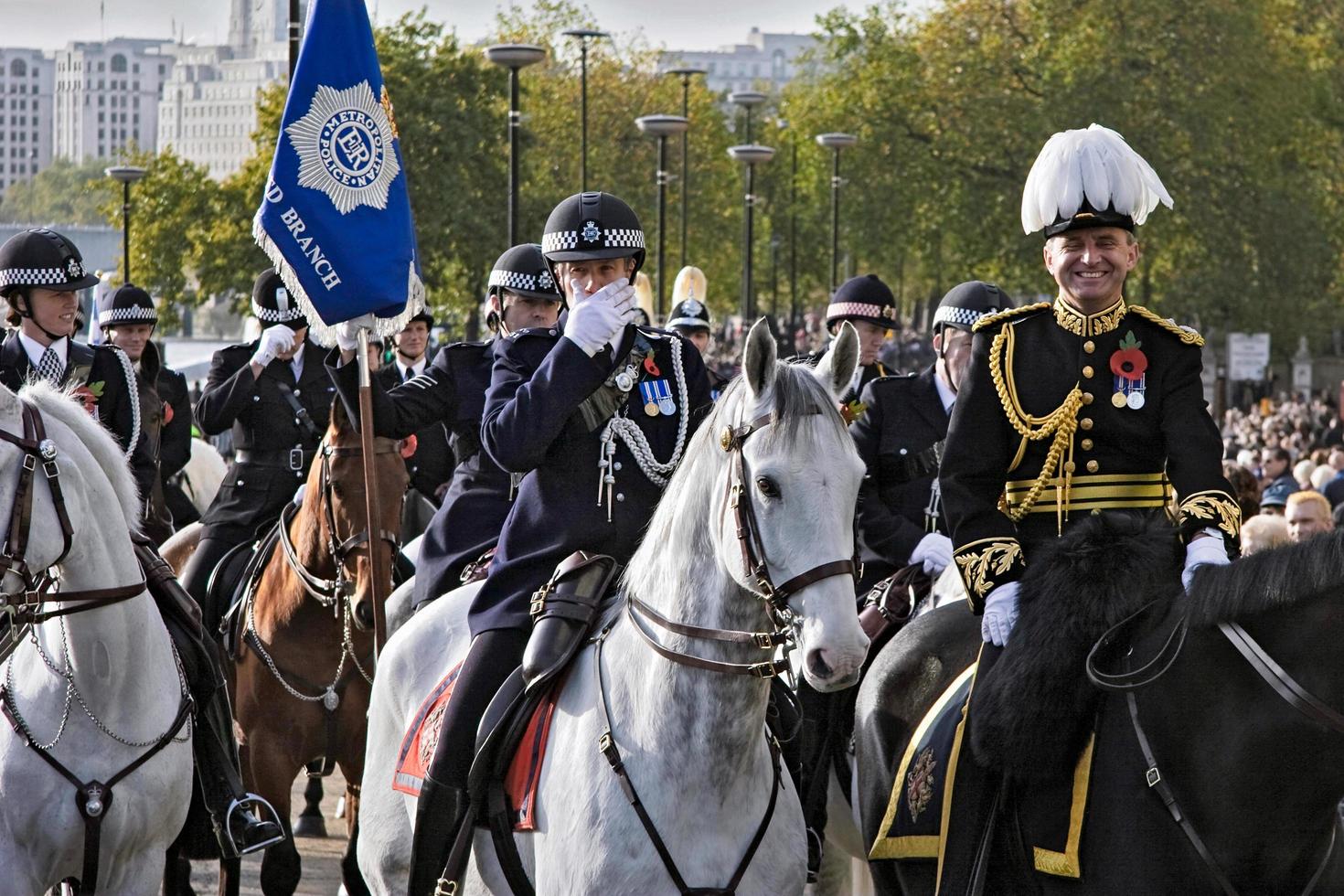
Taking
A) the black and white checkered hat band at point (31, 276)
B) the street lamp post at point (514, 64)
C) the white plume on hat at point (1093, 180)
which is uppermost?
the street lamp post at point (514, 64)

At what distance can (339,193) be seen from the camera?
803 cm

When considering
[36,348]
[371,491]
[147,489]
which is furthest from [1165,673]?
[147,489]

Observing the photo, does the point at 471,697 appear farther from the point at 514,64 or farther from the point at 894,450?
the point at 514,64

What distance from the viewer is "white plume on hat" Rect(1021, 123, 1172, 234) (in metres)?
5.37

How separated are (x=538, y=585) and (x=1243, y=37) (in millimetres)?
43762

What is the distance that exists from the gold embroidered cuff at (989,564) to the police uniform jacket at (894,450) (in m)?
3.20

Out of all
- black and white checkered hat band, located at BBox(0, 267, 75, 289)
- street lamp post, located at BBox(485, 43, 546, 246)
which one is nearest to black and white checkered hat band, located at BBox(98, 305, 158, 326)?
black and white checkered hat band, located at BBox(0, 267, 75, 289)

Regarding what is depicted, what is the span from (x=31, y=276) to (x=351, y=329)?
4.37 feet

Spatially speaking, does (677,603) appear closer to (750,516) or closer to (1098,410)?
(750,516)

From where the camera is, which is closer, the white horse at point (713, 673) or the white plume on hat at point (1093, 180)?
the white horse at point (713, 673)

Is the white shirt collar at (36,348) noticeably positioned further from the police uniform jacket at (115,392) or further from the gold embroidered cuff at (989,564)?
the gold embroidered cuff at (989,564)

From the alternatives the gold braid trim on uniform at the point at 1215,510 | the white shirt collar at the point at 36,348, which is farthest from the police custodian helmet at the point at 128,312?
the gold braid trim on uniform at the point at 1215,510

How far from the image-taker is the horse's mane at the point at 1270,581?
176 inches

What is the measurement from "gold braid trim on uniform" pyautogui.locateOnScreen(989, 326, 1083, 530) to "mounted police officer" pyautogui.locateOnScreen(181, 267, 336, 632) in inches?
227
